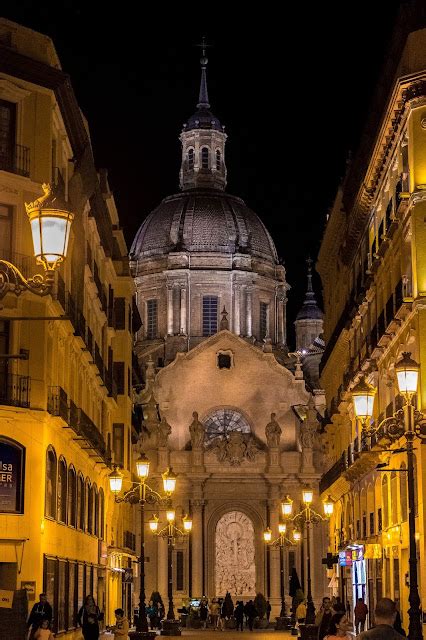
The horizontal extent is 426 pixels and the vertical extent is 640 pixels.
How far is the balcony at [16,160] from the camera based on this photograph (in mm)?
35438

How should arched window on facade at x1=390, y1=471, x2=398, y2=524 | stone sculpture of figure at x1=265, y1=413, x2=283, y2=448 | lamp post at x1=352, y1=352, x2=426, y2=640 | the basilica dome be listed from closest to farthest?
lamp post at x1=352, y1=352, x2=426, y2=640 → arched window on facade at x1=390, y1=471, x2=398, y2=524 → stone sculpture of figure at x1=265, y1=413, x2=283, y2=448 → the basilica dome

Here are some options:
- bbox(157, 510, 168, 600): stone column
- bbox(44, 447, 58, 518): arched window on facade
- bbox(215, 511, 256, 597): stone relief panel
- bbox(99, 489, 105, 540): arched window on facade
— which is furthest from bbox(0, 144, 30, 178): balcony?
bbox(215, 511, 256, 597): stone relief panel

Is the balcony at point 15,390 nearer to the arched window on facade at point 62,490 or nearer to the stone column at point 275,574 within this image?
the arched window on facade at point 62,490

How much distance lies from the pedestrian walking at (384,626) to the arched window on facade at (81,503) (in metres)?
32.3

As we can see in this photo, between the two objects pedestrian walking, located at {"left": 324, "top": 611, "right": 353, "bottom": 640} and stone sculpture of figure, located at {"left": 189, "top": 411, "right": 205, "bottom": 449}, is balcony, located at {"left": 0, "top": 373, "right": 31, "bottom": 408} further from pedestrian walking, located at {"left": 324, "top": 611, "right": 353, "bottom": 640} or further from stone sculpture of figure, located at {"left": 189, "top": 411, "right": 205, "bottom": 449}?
stone sculpture of figure, located at {"left": 189, "top": 411, "right": 205, "bottom": 449}

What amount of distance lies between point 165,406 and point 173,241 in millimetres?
15378

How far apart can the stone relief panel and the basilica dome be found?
2211cm

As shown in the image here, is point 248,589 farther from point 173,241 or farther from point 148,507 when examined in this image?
point 173,241

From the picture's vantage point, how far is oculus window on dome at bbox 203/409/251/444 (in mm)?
90000

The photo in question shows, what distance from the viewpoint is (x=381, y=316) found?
149 feet

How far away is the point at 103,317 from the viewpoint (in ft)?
179

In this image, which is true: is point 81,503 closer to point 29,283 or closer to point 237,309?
point 29,283

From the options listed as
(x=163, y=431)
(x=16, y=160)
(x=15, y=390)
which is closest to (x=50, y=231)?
(x=15, y=390)

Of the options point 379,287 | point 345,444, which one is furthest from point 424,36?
point 345,444
